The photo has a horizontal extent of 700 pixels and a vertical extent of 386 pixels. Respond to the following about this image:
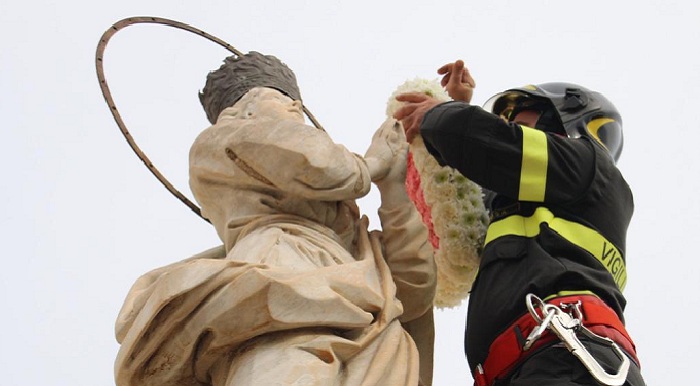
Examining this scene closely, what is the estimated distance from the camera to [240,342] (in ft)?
13.9

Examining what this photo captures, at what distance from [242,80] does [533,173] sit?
50.8 inches

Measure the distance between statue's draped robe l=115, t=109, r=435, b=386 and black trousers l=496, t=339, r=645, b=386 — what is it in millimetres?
407

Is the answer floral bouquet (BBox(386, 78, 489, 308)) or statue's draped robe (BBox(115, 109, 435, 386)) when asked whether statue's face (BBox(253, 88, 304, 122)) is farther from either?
floral bouquet (BBox(386, 78, 489, 308))

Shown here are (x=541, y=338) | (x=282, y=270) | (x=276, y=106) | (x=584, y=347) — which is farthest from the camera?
(x=276, y=106)

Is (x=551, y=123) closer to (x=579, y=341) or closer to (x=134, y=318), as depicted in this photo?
(x=579, y=341)

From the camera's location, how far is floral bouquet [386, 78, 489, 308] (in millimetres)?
5363

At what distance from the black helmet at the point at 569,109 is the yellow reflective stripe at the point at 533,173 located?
48 cm

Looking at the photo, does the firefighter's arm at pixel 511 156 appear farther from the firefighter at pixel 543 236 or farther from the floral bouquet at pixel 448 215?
the floral bouquet at pixel 448 215

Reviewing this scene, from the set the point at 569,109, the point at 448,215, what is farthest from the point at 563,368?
the point at 569,109

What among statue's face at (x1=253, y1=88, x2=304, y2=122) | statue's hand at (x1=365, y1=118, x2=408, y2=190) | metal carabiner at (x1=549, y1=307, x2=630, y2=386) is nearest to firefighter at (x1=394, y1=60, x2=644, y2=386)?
metal carabiner at (x1=549, y1=307, x2=630, y2=386)

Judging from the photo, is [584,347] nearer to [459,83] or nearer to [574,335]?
Result: [574,335]

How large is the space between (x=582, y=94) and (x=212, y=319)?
233cm

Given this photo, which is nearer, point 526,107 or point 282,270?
point 282,270

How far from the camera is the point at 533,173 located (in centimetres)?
505
